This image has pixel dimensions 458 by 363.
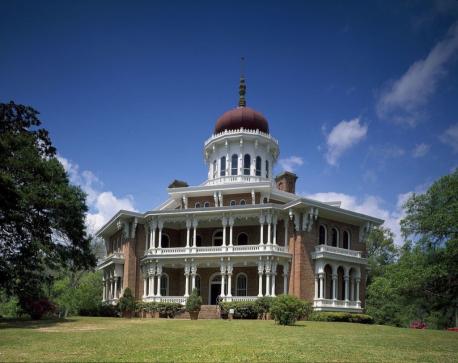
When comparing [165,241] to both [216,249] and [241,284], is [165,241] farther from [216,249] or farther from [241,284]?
[241,284]

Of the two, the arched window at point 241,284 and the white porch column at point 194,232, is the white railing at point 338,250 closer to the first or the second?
the arched window at point 241,284

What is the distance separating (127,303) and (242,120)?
20.9m

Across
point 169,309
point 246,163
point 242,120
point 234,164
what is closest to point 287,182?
point 246,163

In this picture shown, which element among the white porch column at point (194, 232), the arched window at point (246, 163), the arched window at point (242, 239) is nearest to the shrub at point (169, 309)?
the white porch column at point (194, 232)

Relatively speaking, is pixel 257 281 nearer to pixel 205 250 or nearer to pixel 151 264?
pixel 205 250

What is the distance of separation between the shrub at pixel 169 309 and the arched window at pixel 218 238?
7219 mm

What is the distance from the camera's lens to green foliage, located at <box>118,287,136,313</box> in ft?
129

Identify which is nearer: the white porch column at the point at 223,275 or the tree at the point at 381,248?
the white porch column at the point at 223,275

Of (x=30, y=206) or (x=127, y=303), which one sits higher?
(x=30, y=206)

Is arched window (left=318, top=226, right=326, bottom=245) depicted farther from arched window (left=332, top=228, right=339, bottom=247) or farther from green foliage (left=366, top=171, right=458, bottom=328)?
green foliage (left=366, top=171, right=458, bottom=328)

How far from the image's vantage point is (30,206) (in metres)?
30.0

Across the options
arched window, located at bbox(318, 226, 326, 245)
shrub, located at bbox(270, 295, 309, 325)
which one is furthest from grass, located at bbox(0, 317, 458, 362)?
arched window, located at bbox(318, 226, 326, 245)

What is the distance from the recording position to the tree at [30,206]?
94.1ft

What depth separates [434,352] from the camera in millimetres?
17312
